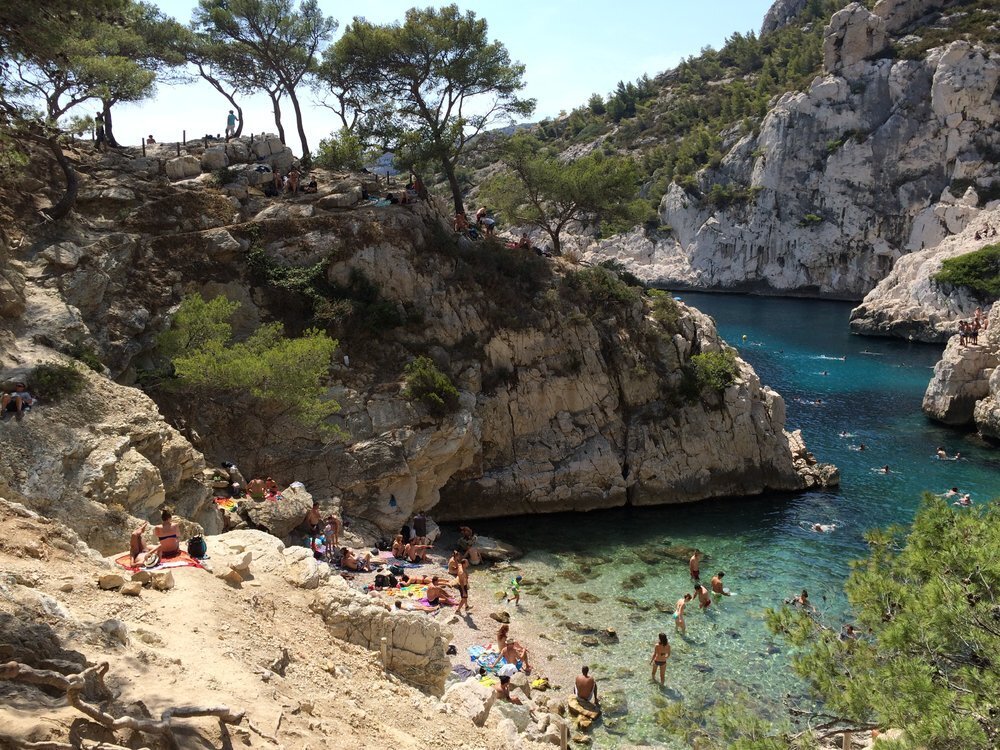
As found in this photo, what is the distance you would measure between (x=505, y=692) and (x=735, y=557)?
1268 cm

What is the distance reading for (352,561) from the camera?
21.5 metres

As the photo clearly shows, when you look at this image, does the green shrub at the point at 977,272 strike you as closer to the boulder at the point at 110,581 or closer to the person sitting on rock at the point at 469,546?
the person sitting on rock at the point at 469,546

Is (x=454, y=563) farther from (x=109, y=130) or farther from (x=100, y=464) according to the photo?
(x=109, y=130)

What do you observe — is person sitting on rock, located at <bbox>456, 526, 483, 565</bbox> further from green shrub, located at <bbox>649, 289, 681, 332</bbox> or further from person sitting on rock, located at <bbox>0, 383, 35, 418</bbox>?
green shrub, located at <bbox>649, 289, 681, 332</bbox>

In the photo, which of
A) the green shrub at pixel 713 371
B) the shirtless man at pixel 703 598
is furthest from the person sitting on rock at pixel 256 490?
the green shrub at pixel 713 371

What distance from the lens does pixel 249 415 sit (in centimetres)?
2494

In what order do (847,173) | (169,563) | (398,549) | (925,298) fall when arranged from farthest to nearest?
(847,173) < (925,298) < (398,549) < (169,563)

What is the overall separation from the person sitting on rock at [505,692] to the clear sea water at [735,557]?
83.3 inches

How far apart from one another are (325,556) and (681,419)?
54.7 ft

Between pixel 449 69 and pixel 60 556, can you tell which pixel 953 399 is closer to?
pixel 449 69

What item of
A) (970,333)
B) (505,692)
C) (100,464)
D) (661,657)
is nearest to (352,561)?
(505,692)

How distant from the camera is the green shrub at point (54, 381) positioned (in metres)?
17.3

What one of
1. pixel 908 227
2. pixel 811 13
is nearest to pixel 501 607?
pixel 908 227

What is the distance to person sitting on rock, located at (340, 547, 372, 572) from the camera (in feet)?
70.4
